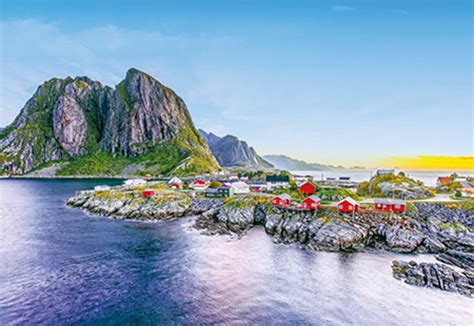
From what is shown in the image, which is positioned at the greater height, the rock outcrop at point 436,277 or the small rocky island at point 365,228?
the small rocky island at point 365,228

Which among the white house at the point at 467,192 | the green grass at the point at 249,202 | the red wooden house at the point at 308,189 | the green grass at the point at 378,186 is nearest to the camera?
the green grass at the point at 249,202

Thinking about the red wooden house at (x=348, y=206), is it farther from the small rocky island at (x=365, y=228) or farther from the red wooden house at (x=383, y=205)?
the red wooden house at (x=383, y=205)

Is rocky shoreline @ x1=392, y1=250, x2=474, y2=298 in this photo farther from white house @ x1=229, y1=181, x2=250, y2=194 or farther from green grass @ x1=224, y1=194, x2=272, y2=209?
white house @ x1=229, y1=181, x2=250, y2=194

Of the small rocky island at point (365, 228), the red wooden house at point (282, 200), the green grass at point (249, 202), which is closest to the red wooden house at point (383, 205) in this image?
the small rocky island at point (365, 228)

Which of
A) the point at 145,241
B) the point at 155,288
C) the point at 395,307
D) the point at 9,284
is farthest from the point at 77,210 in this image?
the point at 395,307

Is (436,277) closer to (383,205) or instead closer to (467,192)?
(383,205)

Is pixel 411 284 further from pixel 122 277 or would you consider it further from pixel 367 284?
pixel 122 277
